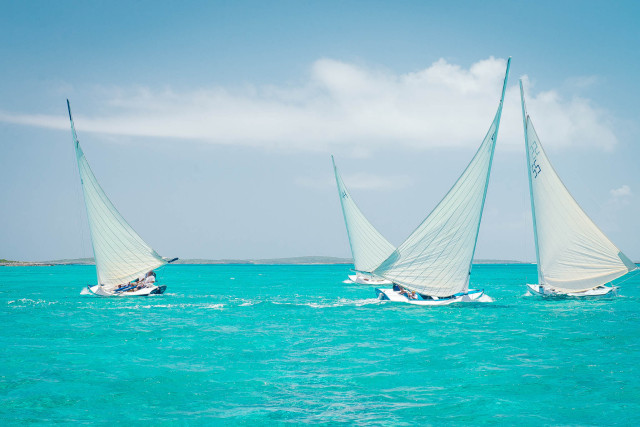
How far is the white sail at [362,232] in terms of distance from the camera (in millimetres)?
81312

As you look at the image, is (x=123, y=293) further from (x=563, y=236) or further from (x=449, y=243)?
(x=563, y=236)

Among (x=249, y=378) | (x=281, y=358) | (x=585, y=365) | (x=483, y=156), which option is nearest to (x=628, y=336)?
(x=585, y=365)

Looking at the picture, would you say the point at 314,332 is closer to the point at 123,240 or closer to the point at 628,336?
the point at 628,336

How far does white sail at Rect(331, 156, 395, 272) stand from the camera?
8131 centimetres

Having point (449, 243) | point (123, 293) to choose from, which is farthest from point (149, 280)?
point (449, 243)

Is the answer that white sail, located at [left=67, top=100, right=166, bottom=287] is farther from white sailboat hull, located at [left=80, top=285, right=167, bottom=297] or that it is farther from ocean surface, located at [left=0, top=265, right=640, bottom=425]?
ocean surface, located at [left=0, top=265, right=640, bottom=425]

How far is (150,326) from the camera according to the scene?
122 feet

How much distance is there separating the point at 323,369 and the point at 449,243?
72.6 ft

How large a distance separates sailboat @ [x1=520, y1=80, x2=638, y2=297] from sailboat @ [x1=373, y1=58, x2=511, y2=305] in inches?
412

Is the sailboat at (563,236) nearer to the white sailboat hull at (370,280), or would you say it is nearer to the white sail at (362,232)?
the white sail at (362,232)

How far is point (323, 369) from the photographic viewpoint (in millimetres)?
22984

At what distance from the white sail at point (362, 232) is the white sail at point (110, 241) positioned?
110 feet

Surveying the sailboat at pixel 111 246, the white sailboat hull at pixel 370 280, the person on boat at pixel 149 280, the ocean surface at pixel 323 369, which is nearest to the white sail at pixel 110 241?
the sailboat at pixel 111 246

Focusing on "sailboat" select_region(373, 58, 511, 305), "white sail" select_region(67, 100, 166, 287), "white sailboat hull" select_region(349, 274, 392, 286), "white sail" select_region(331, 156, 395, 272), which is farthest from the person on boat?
"white sailboat hull" select_region(349, 274, 392, 286)
